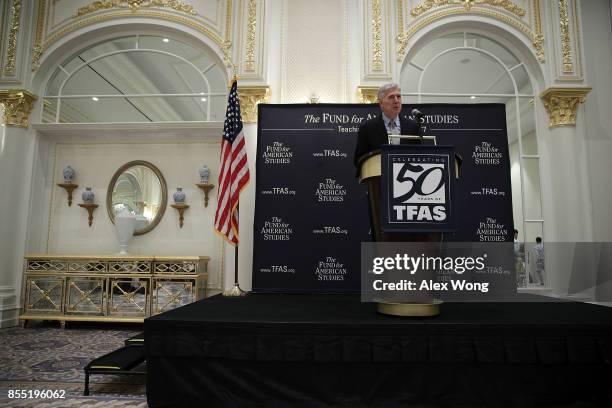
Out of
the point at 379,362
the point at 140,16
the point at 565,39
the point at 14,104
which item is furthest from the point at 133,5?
the point at 565,39

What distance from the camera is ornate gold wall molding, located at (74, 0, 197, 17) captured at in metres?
5.20

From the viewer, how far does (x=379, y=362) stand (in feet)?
6.45

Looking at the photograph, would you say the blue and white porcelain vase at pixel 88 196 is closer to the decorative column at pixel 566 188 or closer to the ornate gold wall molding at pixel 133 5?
the ornate gold wall molding at pixel 133 5

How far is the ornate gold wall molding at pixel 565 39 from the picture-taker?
16.1 ft

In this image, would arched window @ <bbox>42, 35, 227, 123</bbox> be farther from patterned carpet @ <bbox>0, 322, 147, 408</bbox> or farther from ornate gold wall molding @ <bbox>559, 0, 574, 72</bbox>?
ornate gold wall molding @ <bbox>559, 0, 574, 72</bbox>

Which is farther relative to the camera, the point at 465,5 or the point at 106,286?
the point at 465,5

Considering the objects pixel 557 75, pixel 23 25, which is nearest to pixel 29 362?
pixel 23 25

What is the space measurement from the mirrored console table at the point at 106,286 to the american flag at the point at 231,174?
33.1 inches

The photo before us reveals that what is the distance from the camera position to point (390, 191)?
2016 millimetres

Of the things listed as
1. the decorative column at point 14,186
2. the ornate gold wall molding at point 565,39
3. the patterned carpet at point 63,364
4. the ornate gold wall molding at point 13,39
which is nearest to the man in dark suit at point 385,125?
the patterned carpet at point 63,364

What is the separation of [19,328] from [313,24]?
5206 mm

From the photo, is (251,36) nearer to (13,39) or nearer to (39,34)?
(39,34)

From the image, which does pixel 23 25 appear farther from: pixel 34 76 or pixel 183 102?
pixel 183 102

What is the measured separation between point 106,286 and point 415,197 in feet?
13.2
